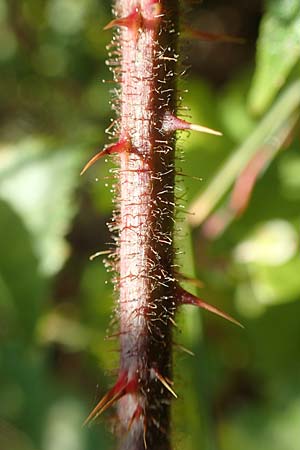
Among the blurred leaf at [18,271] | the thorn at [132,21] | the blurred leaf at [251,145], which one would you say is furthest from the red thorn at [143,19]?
the blurred leaf at [18,271]

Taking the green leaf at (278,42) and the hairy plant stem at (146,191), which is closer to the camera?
the hairy plant stem at (146,191)

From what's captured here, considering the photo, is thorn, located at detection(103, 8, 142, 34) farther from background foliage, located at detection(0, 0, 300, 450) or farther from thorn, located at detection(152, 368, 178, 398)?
background foliage, located at detection(0, 0, 300, 450)

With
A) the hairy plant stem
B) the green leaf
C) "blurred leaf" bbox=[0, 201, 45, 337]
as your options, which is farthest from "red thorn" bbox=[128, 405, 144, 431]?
"blurred leaf" bbox=[0, 201, 45, 337]

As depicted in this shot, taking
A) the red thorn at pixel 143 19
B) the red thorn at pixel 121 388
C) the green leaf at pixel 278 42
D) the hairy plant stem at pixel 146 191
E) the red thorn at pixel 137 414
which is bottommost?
the red thorn at pixel 137 414

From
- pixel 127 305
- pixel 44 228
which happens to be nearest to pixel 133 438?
pixel 127 305

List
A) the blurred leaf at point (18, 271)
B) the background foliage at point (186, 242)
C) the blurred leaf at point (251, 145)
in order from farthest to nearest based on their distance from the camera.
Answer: the blurred leaf at point (18, 271)
the background foliage at point (186, 242)
the blurred leaf at point (251, 145)

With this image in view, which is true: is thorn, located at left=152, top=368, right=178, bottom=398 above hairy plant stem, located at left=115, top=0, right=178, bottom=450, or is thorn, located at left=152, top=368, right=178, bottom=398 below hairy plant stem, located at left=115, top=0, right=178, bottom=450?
below

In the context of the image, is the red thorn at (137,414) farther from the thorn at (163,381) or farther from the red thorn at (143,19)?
the red thorn at (143,19)

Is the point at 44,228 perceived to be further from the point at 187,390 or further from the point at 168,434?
the point at 168,434
